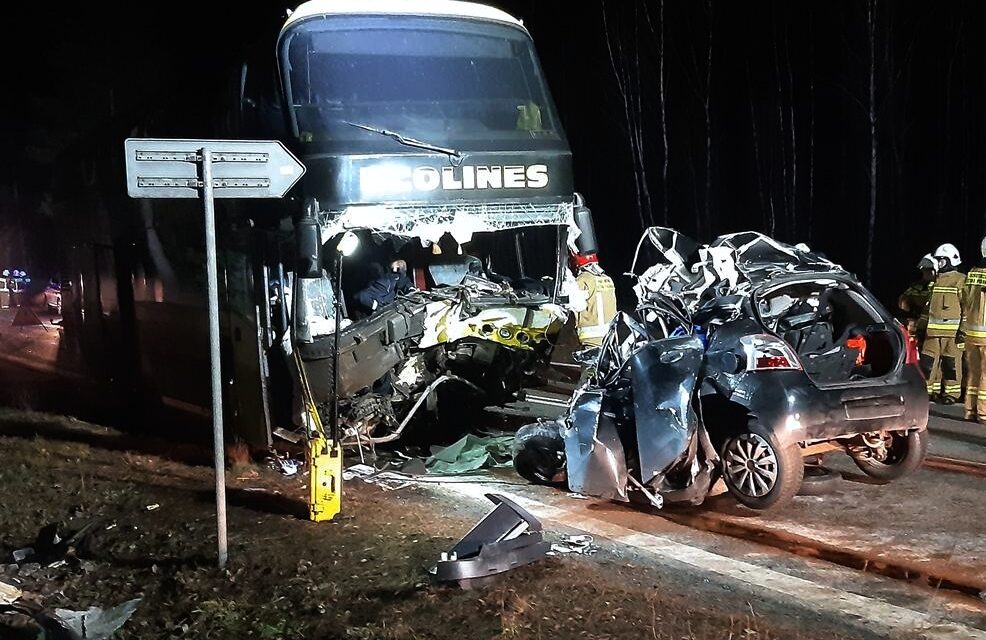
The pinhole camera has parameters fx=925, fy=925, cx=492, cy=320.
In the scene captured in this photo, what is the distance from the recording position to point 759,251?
251 inches

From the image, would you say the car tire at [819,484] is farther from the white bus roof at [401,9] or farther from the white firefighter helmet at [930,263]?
the white bus roof at [401,9]

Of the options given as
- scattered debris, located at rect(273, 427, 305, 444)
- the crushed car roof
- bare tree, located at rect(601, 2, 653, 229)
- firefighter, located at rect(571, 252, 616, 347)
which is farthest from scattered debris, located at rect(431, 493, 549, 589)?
bare tree, located at rect(601, 2, 653, 229)

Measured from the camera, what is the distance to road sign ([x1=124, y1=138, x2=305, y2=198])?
5066 millimetres

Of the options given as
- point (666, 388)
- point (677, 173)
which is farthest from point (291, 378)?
point (677, 173)

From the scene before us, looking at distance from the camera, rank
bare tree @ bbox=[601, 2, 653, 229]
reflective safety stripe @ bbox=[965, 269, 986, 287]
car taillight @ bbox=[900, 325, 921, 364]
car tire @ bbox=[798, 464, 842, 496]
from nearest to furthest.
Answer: car taillight @ bbox=[900, 325, 921, 364], car tire @ bbox=[798, 464, 842, 496], reflective safety stripe @ bbox=[965, 269, 986, 287], bare tree @ bbox=[601, 2, 653, 229]

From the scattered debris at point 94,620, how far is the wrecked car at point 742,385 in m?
3.00

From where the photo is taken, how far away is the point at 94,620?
179 inches

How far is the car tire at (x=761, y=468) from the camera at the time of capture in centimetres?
563

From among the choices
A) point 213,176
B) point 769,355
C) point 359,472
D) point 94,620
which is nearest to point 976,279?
point 769,355

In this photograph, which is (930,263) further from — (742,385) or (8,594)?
(8,594)

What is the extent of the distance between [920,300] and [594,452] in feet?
21.2

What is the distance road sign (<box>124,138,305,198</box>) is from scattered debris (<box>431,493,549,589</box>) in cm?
226

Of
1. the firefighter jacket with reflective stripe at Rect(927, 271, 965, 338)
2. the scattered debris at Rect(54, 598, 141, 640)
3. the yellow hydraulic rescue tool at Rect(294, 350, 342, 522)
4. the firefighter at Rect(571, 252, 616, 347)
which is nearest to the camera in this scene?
the scattered debris at Rect(54, 598, 141, 640)

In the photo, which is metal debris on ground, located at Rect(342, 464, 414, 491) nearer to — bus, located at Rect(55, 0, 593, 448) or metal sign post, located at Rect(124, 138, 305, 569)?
bus, located at Rect(55, 0, 593, 448)
